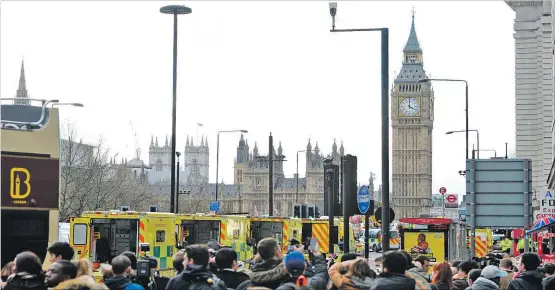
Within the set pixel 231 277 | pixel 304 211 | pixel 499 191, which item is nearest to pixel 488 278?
pixel 231 277

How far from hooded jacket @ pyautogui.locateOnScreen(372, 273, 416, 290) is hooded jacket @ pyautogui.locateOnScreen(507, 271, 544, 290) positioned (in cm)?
446

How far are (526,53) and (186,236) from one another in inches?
1424

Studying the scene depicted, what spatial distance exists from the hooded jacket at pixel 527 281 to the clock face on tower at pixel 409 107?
178395 mm

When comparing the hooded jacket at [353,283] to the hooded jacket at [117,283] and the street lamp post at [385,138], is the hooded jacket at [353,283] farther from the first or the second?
the street lamp post at [385,138]

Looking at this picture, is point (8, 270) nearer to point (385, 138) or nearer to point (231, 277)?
point (231, 277)

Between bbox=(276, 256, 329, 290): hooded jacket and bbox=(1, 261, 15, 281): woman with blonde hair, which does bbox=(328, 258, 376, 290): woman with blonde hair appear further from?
bbox=(1, 261, 15, 281): woman with blonde hair

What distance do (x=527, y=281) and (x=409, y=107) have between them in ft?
593

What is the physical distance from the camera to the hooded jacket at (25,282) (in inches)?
412

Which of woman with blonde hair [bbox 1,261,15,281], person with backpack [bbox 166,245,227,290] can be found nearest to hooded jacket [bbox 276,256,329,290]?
person with backpack [bbox 166,245,227,290]

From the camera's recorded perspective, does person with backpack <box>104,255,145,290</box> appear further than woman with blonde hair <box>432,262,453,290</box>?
No

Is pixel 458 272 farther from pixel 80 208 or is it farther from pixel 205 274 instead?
pixel 80 208

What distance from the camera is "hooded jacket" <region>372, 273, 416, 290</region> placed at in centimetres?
1045

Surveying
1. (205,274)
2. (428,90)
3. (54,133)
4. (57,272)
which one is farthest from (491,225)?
(428,90)

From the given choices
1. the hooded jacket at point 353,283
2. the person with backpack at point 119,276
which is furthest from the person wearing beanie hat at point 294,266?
the person with backpack at point 119,276
